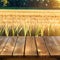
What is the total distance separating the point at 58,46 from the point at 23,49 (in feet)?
1.24

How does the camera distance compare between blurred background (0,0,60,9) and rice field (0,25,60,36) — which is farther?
blurred background (0,0,60,9)

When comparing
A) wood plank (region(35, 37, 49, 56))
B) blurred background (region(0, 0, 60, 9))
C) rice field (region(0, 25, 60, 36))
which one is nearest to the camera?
wood plank (region(35, 37, 49, 56))

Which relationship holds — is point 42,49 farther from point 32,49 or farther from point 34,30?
point 34,30

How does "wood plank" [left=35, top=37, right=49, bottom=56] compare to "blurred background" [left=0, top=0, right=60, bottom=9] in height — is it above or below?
above

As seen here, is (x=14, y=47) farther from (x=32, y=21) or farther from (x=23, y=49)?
(x=32, y=21)

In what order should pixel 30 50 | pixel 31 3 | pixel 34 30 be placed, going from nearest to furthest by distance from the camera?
pixel 30 50
pixel 34 30
pixel 31 3

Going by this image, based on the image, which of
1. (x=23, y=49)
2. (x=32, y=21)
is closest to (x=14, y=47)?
(x=23, y=49)

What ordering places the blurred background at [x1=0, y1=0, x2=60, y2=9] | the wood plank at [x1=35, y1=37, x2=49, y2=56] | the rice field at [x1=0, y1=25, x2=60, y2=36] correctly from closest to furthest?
the wood plank at [x1=35, y1=37, x2=49, y2=56], the rice field at [x1=0, y1=25, x2=60, y2=36], the blurred background at [x1=0, y1=0, x2=60, y2=9]

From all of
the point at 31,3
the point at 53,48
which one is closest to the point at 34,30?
the point at 31,3

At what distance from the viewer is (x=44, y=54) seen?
1.73 meters

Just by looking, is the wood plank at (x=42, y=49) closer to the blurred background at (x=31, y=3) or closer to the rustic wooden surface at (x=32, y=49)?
the rustic wooden surface at (x=32, y=49)

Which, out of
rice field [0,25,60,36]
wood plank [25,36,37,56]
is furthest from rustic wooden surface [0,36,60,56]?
rice field [0,25,60,36]

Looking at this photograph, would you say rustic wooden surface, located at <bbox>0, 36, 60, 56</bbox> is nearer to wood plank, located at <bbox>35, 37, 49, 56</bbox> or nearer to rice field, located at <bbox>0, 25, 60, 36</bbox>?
wood plank, located at <bbox>35, 37, 49, 56</bbox>

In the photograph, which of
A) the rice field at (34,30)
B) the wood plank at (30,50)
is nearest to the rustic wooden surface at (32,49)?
the wood plank at (30,50)
